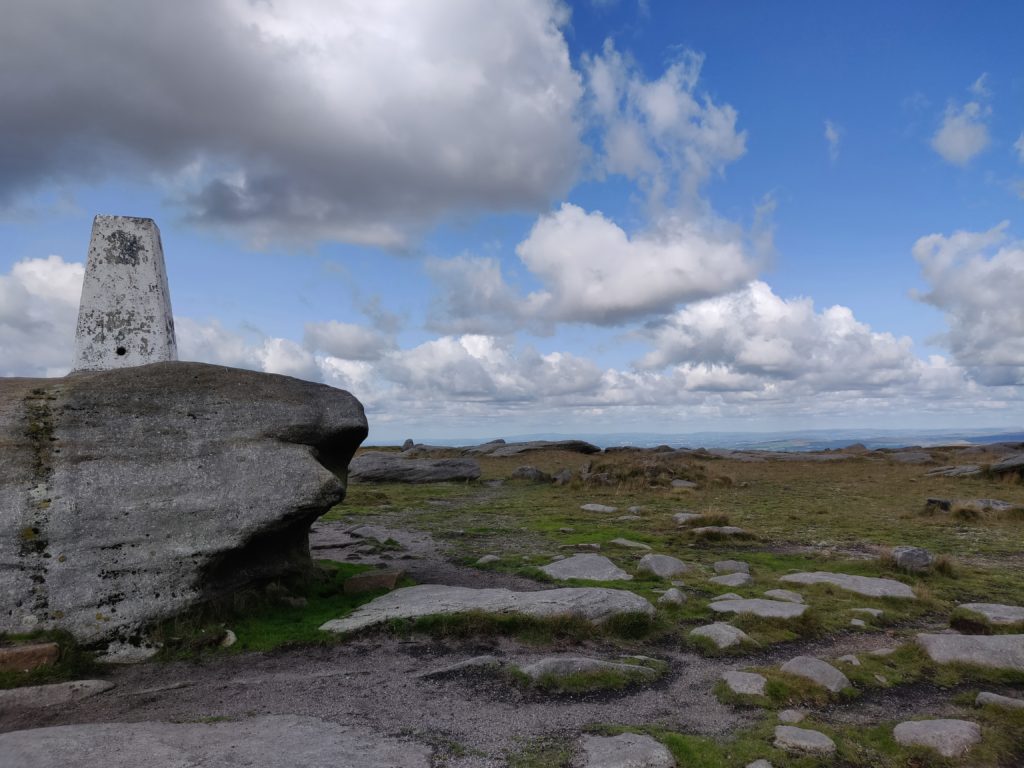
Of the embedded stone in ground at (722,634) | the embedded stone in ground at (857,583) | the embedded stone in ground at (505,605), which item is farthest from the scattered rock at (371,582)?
the embedded stone in ground at (857,583)

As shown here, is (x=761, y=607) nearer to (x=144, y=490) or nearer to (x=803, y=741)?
(x=803, y=741)

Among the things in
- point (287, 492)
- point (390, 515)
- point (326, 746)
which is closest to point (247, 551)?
point (287, 492)

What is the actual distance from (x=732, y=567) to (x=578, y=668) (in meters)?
8.11

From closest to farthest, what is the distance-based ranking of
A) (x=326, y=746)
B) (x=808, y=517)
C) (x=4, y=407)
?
1. (x=326, y=746)
2. (x=4, y=407)
3. (x=808, y=517)

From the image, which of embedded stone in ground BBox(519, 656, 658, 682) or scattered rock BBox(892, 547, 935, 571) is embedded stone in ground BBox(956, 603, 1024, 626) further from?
embedded stone in ground BBox(519, 656, 658, 682)

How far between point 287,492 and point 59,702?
4.45 m

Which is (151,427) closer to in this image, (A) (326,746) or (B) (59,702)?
(B) (59,702)

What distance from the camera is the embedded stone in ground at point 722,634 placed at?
35.2 ft

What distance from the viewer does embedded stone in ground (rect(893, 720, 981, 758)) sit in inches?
279

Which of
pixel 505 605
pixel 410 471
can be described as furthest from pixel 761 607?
pixel 410 471

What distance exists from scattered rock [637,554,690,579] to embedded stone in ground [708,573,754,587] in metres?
0.84

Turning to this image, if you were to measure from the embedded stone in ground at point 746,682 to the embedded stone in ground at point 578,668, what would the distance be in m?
1.02

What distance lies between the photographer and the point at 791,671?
9141mm

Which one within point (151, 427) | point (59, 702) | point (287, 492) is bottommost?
point (59, 702)
